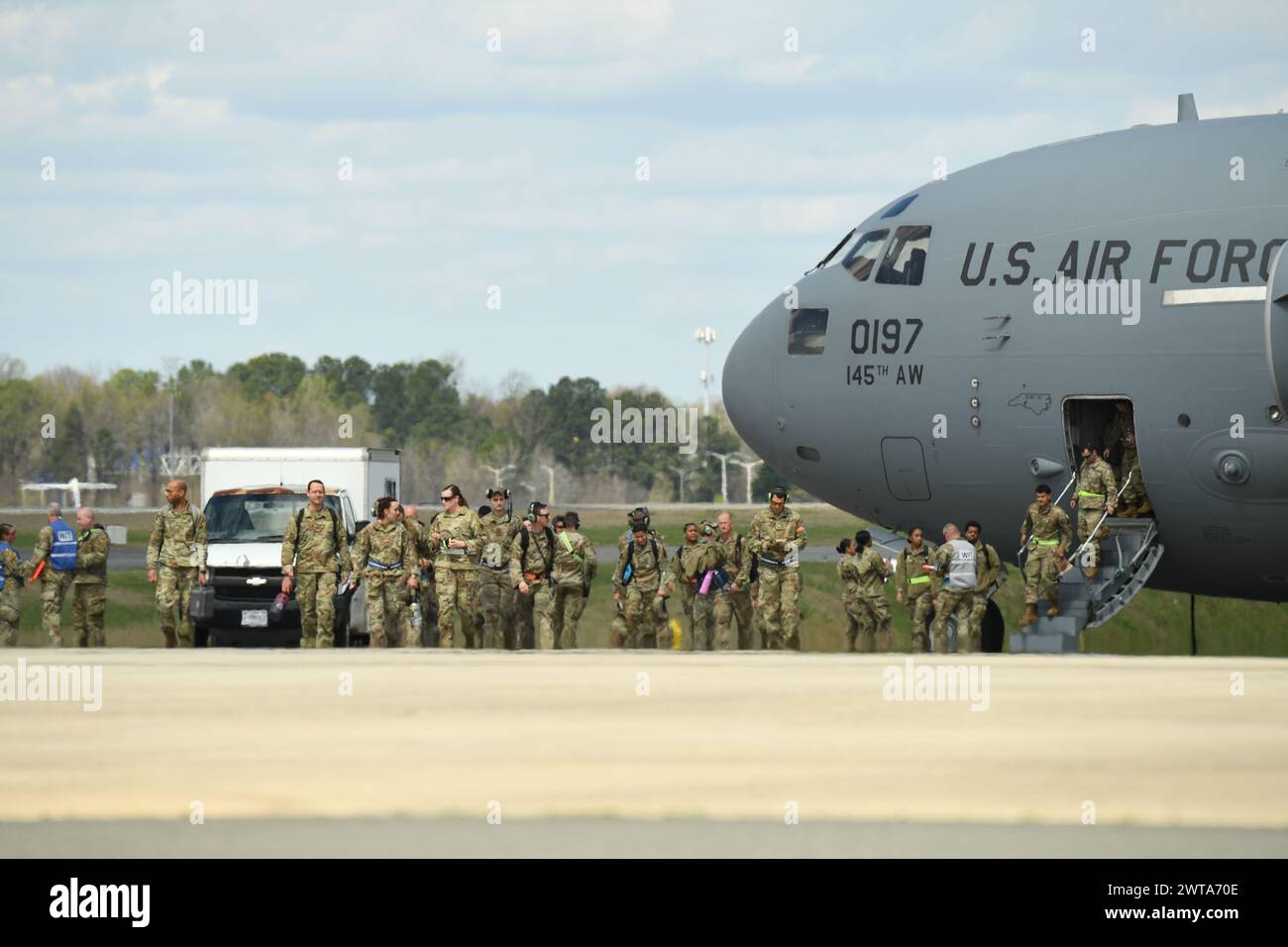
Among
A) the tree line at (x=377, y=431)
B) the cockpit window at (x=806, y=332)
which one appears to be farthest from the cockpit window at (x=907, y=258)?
the tree line at (x=377, y=431)

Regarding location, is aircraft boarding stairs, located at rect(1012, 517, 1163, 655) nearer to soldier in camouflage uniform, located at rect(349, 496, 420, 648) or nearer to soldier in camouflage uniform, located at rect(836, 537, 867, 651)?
soldier in camouflage uniform, located at rect(836, 537, 867, 651)

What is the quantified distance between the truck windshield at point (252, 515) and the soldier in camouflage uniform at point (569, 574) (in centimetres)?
413

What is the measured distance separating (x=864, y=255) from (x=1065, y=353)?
10.6ft

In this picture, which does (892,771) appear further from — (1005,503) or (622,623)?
(622,623)

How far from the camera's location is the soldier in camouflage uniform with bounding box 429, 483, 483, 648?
23.2 m

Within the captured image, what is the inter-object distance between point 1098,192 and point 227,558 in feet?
45.2

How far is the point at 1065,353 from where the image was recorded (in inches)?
828

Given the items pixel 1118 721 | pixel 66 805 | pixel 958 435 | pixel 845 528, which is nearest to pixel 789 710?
pixel 1118 721

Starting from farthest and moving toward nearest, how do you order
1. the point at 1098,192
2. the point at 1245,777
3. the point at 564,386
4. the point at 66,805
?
1. the point at 564,386
2. the point at 1098,192
3. the point at 1245,777
4. the point at 66,805

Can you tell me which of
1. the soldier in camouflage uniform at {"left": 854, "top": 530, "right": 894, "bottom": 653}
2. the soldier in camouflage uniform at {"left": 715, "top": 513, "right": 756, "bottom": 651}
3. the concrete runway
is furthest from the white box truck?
the concrete runway

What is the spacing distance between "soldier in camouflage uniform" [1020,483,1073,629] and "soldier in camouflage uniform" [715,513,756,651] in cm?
502

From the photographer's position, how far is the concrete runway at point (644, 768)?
714cm

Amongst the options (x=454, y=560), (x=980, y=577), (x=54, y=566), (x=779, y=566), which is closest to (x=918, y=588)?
(x=980, y=577)

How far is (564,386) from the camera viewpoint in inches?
5379
